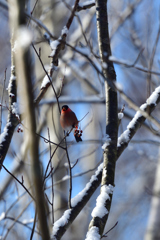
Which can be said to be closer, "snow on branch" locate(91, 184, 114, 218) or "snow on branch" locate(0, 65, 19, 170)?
"snow on branch" locate(91, 184, 114, 218)

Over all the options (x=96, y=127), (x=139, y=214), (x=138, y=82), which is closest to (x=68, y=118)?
(x=96, y=127)

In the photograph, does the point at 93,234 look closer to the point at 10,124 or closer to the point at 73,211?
the point at 73,211

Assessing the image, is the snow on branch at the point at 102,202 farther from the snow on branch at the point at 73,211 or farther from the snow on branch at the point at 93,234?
the snow on branch at the point at 73,211

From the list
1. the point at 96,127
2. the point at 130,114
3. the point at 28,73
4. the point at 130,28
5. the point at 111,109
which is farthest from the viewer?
the point at 96,127

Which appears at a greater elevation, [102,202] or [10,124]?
[10,124]

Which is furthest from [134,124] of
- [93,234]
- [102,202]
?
[93,234]

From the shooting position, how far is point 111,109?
69.9 inches

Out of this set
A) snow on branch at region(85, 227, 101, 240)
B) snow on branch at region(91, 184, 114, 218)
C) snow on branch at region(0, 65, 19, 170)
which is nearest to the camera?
snow on branch at region(85, 227, 101, 240)

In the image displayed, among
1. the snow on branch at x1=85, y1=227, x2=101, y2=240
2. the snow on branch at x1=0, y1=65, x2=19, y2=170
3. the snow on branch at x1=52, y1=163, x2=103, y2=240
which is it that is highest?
the snow on branch at x1=0, y1=65, x2=19, y2=170

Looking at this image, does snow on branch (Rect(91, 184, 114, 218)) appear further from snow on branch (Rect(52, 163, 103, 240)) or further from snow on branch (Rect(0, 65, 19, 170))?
snow on branch (Rect(0, 65, 19, 170))

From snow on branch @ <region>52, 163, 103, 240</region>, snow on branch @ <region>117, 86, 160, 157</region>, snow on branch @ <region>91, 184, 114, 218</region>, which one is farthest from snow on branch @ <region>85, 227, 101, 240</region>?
snow on branch @ <region>117, 86, 160, 157</region>

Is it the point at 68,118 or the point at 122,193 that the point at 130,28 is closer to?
the point at 68,118

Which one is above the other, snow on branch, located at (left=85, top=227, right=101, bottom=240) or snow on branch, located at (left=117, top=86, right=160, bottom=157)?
snow on branch, located at (left=117, top=86, right=160, bottom=157)

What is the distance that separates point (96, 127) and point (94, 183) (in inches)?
161
